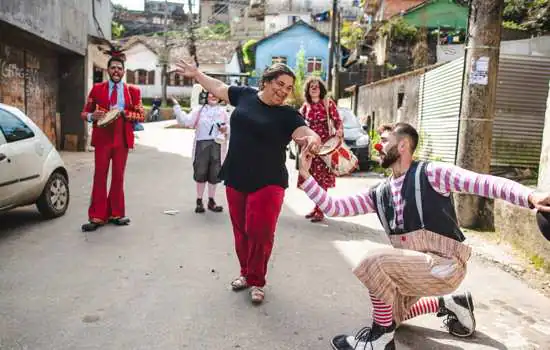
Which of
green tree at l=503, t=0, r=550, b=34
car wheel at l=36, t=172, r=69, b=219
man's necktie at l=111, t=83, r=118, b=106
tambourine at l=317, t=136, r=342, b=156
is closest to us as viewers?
tambourine at l=317, t=136, r=342, b=156

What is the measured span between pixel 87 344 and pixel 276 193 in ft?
5.73

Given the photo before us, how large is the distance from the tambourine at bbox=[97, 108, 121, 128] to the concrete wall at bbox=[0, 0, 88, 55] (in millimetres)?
4064

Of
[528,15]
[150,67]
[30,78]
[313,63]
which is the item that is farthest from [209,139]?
[150,67]

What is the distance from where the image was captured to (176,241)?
5988mm

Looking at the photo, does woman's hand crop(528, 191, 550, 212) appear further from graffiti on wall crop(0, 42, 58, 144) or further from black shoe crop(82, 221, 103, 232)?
graffiti on wall crop(0, 42, 58, 144)

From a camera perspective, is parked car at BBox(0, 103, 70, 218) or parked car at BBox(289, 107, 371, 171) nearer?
parked car at BBox(0, 103, 70, 218)

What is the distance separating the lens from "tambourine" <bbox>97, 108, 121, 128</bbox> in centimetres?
602

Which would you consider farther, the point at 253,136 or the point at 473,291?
the point at 473,291

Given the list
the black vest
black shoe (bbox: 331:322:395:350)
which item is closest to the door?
black shoe (bbox: 331:322:395:350)

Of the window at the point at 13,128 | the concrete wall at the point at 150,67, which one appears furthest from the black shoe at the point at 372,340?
the concrete wall at the point at 150,67

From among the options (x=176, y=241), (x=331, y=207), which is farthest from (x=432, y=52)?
(x=331, y=207)

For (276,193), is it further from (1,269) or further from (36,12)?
(36,12)

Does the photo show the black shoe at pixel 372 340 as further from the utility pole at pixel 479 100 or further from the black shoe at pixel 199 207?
the black shoe at pixel 199 207

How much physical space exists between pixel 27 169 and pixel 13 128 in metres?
0.53
